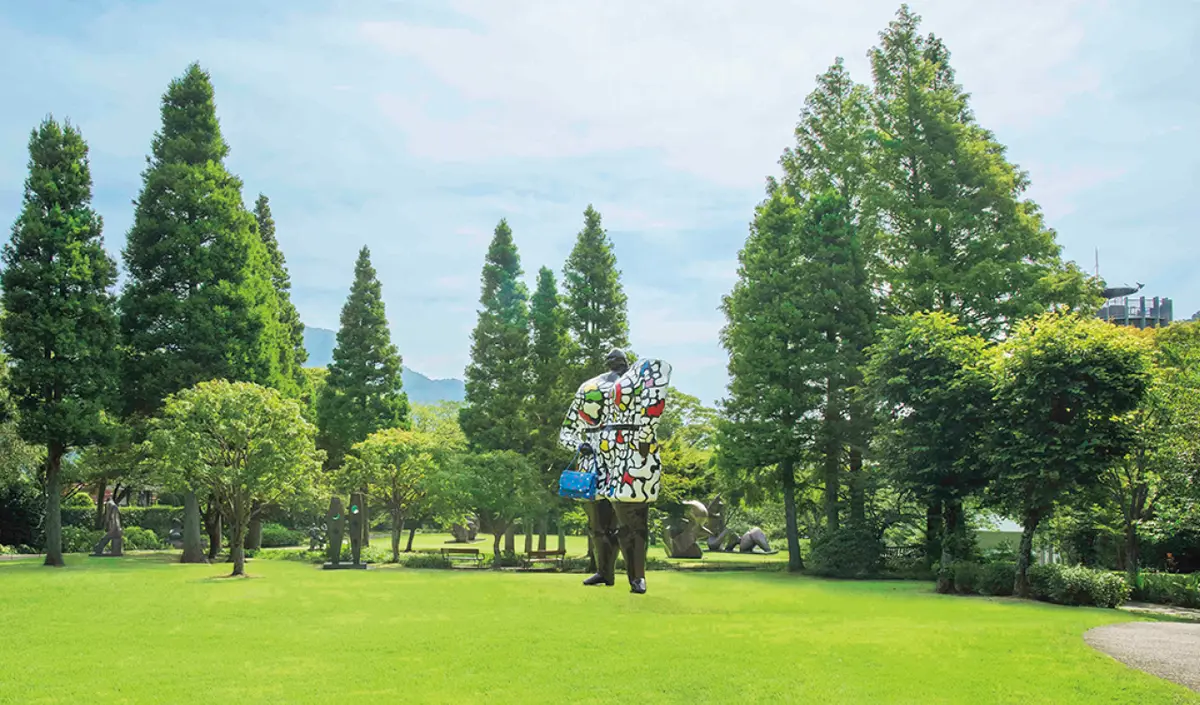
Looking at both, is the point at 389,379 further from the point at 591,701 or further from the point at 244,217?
the point at 591,701

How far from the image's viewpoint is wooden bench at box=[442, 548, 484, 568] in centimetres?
2756

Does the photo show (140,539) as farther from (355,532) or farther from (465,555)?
(355,532)

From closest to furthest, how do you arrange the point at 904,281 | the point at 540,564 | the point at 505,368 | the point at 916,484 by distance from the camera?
1. the point at 916,484
2. the point at 904,281
3. the point at 540,564
4. the point at 505,368

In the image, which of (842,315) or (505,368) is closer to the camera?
(842,315)

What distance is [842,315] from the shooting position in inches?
1029

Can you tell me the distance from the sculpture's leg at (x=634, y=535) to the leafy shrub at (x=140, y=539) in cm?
2550

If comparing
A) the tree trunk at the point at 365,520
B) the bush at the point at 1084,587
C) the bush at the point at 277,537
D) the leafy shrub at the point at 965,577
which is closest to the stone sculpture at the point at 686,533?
the tree trunk at the point at 365,520

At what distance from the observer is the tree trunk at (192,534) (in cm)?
2500

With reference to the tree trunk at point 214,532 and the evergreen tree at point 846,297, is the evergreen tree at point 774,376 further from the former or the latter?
the tree trunk at point 214,532

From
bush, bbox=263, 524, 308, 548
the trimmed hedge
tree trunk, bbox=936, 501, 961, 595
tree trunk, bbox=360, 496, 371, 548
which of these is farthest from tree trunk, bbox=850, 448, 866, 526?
the trimmed hedge

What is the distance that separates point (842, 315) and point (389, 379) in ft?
65.9

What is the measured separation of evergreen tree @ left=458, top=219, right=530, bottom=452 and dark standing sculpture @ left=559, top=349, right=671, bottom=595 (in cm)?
1674

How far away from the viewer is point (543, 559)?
1010 inches

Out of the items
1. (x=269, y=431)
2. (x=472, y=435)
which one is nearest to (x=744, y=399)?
(x=472, y=435)
